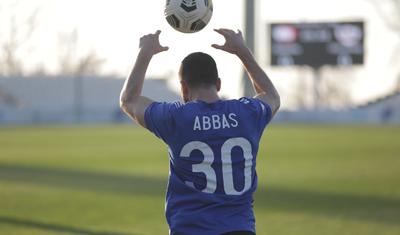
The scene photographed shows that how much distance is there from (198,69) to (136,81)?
1.23 feet

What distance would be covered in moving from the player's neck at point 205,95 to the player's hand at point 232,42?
41cm

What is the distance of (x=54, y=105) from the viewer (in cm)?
8738

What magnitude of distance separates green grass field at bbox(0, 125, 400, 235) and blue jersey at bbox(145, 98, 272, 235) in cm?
705

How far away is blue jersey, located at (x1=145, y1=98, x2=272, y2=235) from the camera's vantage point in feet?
16.9

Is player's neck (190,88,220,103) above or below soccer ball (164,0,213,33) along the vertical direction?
below

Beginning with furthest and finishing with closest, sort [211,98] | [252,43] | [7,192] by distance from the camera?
1. [252,43]
2. [7,192]
3. [211,98]

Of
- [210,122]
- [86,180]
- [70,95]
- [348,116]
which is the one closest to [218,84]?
[210,122]

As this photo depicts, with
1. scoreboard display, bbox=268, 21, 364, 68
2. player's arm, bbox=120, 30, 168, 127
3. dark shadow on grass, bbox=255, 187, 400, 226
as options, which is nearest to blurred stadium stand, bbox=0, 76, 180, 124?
scoreboard display, bbox=268, 21, 364, 68

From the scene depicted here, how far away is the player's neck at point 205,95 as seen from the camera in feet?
17.1

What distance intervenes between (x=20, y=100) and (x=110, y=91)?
8.40 metres

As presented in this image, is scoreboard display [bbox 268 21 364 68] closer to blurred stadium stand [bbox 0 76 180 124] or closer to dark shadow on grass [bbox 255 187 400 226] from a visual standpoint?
blurred stadium stand [bbox 0 76 180 124]

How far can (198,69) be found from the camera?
5.17 metres

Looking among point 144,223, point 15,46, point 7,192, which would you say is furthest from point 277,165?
point 15,46

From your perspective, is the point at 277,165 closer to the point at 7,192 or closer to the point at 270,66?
the point at 7,192
